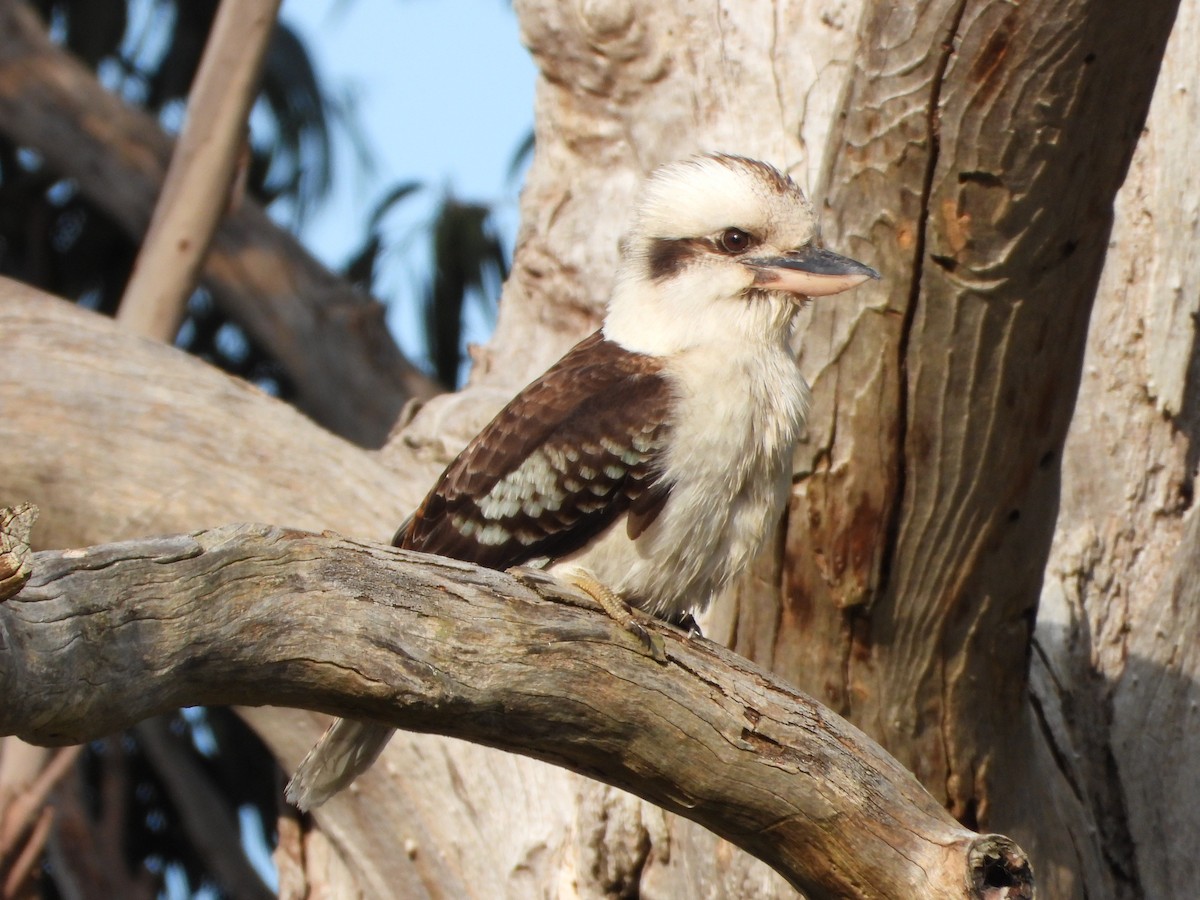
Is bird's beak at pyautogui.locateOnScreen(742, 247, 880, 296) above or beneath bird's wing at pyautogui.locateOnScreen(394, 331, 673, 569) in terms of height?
above

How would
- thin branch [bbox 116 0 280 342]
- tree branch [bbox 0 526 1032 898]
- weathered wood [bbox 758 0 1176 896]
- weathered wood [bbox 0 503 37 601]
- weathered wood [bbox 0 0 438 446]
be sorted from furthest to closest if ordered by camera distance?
weathered wood [bbox 0 0 438 446], thin branch [bbox 116 0 280 342], weathered wood [bbox 758 0 1176 896], tree branch [bbox 0 526 1032 898], weathered wood [bbox 0 503 37 601]

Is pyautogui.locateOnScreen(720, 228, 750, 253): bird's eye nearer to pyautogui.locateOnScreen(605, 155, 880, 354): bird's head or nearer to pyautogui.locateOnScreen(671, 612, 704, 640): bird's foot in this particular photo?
pyautogui.locateOnScreen(605, 155, 880, 354): bird's head

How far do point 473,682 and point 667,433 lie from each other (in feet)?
2.51

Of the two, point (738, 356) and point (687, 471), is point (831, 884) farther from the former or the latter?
point (738, 356)

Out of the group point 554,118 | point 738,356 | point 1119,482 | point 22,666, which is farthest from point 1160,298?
point 22,666

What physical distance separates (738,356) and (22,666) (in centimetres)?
149

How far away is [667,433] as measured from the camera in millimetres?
2863

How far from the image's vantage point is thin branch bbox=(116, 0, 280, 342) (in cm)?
524

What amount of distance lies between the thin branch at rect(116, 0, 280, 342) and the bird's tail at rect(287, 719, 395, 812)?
2663 mm

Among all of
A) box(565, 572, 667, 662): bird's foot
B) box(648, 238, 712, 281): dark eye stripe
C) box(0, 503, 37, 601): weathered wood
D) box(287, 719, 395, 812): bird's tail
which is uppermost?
box(648, 238, 712, 281): dark eye stripe

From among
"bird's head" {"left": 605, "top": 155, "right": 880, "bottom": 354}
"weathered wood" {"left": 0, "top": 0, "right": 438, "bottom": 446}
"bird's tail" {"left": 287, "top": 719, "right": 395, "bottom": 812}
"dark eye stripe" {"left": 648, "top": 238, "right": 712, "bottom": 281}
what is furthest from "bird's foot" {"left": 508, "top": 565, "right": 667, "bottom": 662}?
"weathered wood" {"left": 0, "top": 0, "right": 438, "bottom": 446}

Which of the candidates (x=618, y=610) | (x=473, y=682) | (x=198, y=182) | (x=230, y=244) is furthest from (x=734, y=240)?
(x=230, y=244)

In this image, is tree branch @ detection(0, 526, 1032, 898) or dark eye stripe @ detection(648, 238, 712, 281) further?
dark eye stripe @ detection(648, 238, 712, 281)

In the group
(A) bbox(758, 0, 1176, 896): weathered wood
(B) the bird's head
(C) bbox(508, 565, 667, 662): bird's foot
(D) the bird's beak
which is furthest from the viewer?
(B) the bird's head
